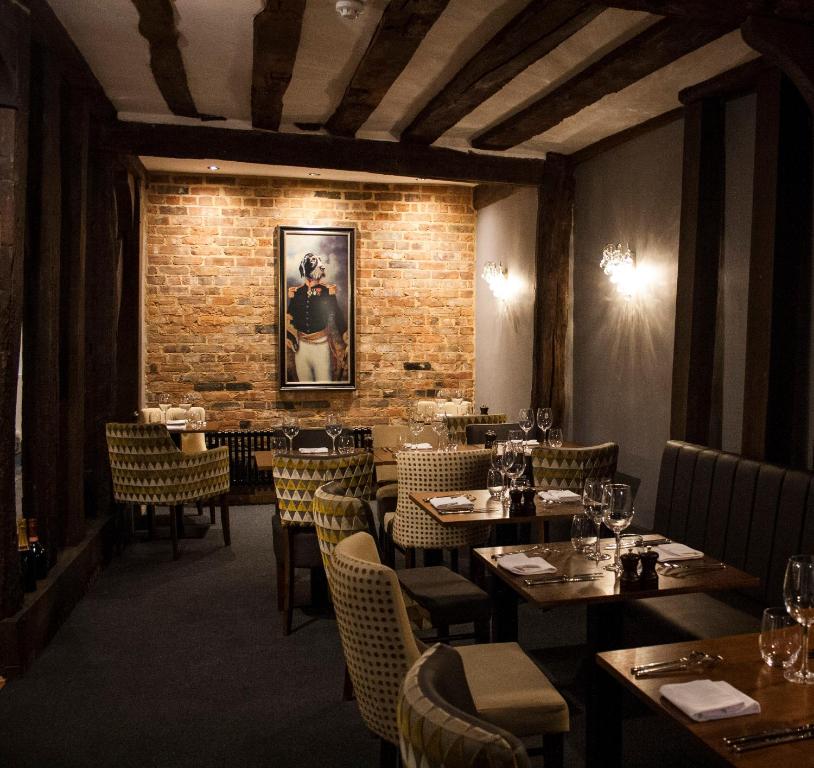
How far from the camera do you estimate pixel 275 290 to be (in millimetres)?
8391

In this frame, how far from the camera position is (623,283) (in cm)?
572

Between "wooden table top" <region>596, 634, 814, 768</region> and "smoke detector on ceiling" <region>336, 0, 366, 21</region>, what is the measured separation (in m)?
2.94

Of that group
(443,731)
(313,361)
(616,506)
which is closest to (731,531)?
(616,506)

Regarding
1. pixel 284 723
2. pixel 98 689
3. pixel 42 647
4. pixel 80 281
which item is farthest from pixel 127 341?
pixel 284 723

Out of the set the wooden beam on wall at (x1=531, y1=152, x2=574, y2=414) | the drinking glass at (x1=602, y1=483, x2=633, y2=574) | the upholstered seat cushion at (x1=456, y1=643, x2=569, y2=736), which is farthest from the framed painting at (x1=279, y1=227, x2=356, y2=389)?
the upholstered seat cushion at (x1=456, y1=643, x2=569, y2=736)

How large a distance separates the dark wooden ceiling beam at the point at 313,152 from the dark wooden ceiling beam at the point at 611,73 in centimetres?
41

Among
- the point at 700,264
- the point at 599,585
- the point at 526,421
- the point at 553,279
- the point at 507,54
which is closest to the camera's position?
the point at 599,585

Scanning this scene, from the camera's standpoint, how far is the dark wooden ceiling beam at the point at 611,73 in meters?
3.91

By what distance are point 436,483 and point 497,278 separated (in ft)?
13.5

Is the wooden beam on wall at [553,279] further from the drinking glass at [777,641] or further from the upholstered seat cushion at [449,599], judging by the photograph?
the drinking glass at [777,641]

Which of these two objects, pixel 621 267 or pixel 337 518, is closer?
pixel 337 518

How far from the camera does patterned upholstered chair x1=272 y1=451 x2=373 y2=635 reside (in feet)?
13.5

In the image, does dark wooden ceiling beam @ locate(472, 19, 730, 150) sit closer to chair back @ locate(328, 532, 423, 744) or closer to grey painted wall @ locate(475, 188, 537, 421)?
grey painted wall @ locate(475, 188, 537, 421)

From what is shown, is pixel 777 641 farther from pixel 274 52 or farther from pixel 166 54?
pixel 166 54
